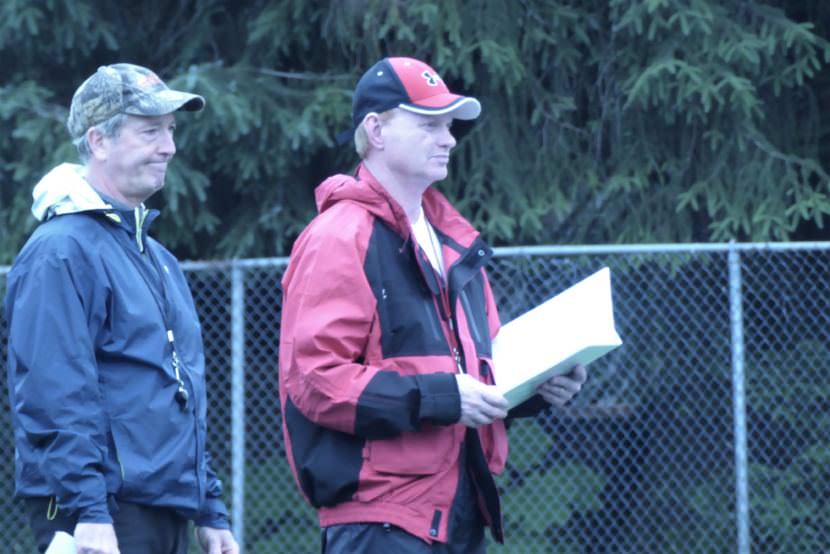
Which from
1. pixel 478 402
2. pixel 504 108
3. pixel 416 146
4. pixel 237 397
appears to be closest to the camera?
pixel 478 402

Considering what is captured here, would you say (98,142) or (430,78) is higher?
(430,78)

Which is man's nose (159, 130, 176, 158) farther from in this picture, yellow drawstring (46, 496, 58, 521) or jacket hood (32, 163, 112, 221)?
yellow drawstring (46, 496, 58, 521)

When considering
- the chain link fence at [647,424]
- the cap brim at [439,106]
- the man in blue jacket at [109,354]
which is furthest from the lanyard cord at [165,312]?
the chain link fence at [647,424]

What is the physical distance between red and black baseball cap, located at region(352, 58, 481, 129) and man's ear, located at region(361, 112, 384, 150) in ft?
0.06

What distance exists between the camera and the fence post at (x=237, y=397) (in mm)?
5781

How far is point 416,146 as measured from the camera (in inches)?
120

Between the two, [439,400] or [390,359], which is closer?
[439,400]

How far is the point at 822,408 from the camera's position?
19.3ft

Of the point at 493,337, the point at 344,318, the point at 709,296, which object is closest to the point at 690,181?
the point at 709,296

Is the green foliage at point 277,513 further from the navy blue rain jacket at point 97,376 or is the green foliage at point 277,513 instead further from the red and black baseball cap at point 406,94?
the red and black baseball cap at point 406,94

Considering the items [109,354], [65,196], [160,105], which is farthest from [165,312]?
[160,105]

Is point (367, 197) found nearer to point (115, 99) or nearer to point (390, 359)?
point (390, 359)

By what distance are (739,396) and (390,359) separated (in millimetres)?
3052

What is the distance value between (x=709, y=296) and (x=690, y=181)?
77 centimetres
